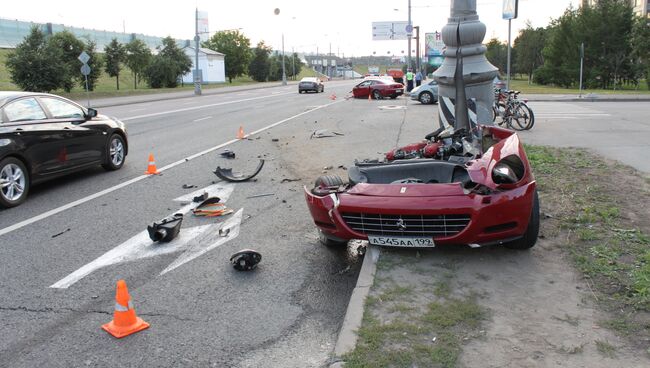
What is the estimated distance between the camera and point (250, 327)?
154 inches

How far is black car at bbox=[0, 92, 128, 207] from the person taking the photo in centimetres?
739

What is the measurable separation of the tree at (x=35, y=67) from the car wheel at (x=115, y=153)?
32.4 metres

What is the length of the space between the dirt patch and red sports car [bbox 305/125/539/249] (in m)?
0.27

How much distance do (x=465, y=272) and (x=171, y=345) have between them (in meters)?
2.34

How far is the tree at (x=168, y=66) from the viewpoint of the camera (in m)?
59.7

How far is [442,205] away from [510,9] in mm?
17353

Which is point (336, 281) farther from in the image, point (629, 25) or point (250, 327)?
point (629, 25)

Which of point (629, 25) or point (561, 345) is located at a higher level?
point (629, 25)

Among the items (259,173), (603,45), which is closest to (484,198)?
(259,173)

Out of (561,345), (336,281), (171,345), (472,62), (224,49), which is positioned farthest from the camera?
(224,49)

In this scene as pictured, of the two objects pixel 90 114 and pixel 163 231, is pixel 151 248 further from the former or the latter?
pixel 90 114

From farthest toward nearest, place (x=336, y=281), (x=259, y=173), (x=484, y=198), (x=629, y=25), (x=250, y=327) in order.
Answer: (x=629, y=25), (x=259, y=173), (x=336, y=281), (x=484, y=198), (x=250, y=327)

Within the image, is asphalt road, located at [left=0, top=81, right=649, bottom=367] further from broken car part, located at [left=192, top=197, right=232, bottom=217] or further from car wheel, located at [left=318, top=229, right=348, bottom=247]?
broken car part, located at [left=192, top=197, right=232, bottom=217]

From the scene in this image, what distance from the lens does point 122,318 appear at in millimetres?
3828
